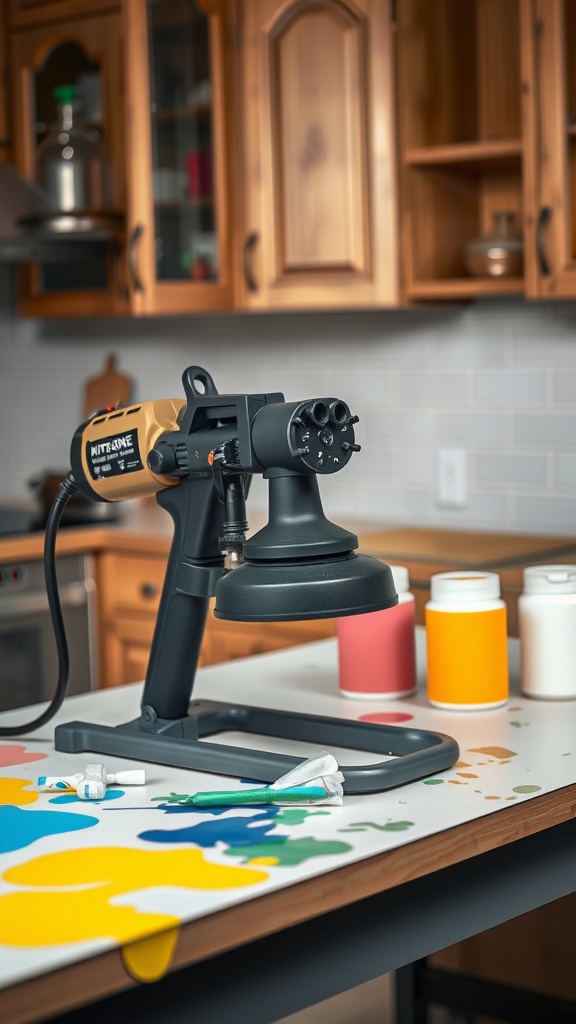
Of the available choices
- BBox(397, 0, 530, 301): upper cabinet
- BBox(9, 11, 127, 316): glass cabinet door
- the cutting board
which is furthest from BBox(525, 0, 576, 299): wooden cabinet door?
the cutting board

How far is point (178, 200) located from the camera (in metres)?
3.59

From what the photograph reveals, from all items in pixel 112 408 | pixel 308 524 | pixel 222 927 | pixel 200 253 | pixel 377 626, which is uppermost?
pixel 200 253

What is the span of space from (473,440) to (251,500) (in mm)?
823

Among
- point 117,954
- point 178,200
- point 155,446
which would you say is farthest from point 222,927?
point 178,200

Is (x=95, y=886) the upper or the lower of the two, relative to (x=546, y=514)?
lower

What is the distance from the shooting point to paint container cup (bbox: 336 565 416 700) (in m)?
1.71

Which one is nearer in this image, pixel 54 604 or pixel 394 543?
pixel 54 604

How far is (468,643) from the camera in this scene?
5.29 ft

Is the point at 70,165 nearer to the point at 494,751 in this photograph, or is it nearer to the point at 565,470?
the point at 565,470

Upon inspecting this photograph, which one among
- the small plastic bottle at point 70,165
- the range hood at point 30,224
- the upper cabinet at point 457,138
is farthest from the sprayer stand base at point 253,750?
the small plastic bottle at point 70,165

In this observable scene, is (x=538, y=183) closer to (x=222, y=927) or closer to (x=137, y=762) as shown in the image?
(x=137, y=762)

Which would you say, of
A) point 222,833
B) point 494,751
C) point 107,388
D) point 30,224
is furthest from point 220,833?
point 107,388

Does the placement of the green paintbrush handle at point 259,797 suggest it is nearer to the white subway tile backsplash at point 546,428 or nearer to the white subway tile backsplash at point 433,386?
the white subway tile backsplash at point 546,428

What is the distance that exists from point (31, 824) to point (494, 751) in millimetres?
505
